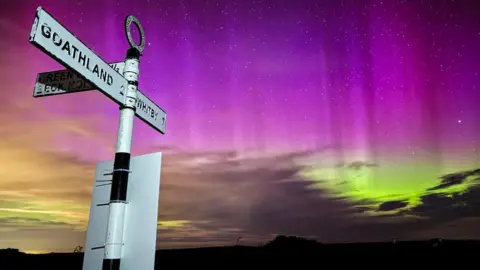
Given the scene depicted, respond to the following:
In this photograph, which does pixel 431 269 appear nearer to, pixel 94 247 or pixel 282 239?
pixel 94 247

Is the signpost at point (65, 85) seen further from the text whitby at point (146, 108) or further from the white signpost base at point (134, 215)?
the white signpost base at point (134, 215)

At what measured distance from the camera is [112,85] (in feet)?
11.8

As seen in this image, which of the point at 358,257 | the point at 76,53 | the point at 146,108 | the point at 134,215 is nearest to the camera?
the point at 76,53

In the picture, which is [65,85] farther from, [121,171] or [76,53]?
[121,171]

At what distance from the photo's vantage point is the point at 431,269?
11.4m

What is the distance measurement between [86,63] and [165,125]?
5.01 feet

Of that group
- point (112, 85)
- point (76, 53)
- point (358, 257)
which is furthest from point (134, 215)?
point (358, 257)

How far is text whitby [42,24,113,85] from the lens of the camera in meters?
2.98

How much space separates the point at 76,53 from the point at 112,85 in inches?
18.3

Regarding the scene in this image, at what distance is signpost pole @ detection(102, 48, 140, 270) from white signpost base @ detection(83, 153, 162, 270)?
0.25 ft

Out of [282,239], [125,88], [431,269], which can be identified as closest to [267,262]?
[431,269]

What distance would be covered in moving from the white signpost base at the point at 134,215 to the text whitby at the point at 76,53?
2.82ft

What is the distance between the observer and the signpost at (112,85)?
3.04 metres

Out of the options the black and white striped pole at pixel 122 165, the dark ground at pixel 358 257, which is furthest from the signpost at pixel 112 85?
the dark ground at pixel 358 257
